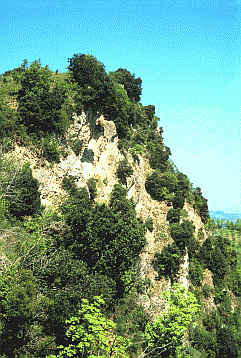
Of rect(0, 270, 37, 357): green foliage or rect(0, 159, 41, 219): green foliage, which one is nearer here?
rect(0, 270, 37, 357): green foliage

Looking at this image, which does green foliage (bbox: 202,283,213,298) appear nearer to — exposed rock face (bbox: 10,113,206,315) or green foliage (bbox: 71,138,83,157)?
exposed rock face (bbox: 10,113,206,315)

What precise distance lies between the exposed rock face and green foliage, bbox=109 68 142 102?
57.7 feet

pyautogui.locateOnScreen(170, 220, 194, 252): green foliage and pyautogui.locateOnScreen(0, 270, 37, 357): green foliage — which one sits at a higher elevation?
pyautogui.locateOnScreen(170, 220, 194, 252): green foliage

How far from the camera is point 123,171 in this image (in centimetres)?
4053

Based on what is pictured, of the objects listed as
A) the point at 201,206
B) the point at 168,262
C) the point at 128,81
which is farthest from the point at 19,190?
the point at 201,206

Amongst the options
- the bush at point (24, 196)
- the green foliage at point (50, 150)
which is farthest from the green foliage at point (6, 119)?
the bush at point (24, 196)

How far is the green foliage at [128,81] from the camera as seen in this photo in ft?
180

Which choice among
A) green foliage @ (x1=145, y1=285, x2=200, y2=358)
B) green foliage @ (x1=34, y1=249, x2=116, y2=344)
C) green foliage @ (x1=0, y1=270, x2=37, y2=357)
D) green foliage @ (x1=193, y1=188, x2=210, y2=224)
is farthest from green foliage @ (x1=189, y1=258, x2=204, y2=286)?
green foliage @ (x1=0, y1=270, x2=37, y2=357)

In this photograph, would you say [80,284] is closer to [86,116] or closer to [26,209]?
[26,209]

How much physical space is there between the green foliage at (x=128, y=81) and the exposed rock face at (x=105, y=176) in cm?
1759

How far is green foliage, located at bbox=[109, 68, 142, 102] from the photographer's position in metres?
54.9

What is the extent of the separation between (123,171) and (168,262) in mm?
15271

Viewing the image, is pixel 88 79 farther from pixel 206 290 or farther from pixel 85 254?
pixel 206 290

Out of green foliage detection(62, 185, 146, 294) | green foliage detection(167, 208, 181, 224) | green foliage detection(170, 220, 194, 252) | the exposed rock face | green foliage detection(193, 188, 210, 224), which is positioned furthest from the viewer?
green foliage detection(193, 188, 210, 224)
